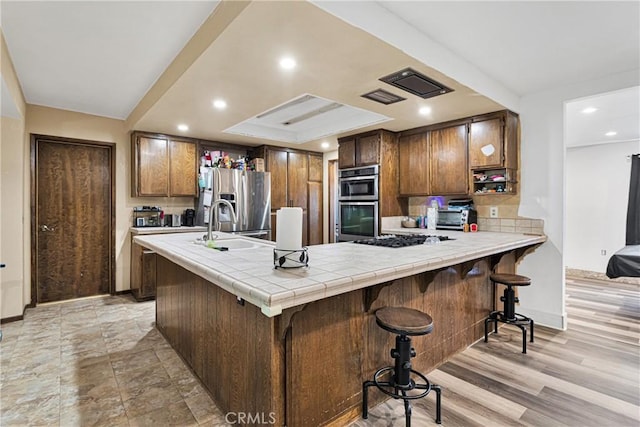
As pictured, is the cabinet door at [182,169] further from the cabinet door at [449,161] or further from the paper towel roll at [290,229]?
the paper towel roll at [290,229]

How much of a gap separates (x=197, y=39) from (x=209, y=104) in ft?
3.34

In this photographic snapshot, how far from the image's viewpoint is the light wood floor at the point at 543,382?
1.84m

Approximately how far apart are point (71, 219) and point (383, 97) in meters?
4.24

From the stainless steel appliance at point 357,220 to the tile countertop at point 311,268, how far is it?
75.5 inches

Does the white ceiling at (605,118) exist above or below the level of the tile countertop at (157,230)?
above

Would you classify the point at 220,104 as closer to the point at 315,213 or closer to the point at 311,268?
the point at 311,268

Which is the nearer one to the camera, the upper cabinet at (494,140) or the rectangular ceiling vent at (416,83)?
the rectangular ceiling vent at (416,83)

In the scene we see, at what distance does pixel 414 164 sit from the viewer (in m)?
4.29

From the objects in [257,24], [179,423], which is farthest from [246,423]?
[257,24]

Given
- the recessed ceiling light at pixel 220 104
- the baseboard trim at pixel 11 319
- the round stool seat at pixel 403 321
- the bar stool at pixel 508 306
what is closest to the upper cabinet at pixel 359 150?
the recessed ceiling light at pixel 220 104

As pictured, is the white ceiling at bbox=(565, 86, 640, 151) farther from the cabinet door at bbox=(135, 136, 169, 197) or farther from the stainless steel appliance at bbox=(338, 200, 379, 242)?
the cabinet door at bbox=(135, 136, 169, 197)

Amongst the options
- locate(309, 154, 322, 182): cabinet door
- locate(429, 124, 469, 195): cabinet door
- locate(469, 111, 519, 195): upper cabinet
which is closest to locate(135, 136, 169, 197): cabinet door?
locate(309, 154, 322, 182): cabinet door

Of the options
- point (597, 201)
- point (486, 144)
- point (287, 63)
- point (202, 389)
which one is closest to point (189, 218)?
point (202, 389)

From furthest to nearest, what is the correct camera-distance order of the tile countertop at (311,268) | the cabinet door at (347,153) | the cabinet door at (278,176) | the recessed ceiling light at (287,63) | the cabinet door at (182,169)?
the cabinet door at (278,176)
the cabinet door at (347,153)
the cabinet door at (182,169)
the recessed ceiling light at (287,63)
the tile countertop at (311,268)
